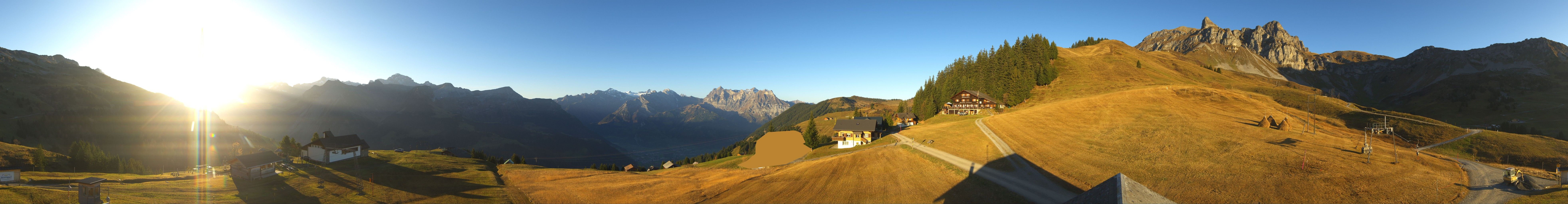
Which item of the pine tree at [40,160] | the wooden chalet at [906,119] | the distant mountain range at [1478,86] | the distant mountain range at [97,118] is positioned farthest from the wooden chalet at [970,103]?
the distant mountain range at [97,118]

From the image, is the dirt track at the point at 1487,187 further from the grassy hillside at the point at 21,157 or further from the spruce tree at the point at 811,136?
the grassy hillside at the point at 21,157

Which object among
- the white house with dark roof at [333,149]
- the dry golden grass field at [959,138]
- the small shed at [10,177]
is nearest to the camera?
the small shed at [10,177]

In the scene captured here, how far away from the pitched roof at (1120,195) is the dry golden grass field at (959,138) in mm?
22665

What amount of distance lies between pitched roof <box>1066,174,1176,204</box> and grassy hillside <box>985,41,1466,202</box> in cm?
1420

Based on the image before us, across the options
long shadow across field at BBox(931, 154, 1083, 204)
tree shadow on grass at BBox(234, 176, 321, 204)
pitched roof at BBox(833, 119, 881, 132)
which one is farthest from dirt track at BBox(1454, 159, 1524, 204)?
tree shadow on grass at BBox(234, 176, 321, 204)

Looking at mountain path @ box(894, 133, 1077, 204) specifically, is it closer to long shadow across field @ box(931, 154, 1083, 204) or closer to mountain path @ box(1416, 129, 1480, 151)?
long shadow across field @ box(931, 154, 1083, 204)

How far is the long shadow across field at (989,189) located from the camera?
28.2 metres

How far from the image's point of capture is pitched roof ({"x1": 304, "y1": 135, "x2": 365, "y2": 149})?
58.3 meters

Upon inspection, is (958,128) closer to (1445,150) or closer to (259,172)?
(1445,150)

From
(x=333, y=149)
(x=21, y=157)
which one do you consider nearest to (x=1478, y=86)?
(x=333, y=149)

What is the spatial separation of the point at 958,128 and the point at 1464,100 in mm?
132217

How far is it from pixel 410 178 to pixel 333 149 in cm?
2557

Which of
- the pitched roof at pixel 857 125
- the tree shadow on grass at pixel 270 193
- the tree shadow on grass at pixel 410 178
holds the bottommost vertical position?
the tree shadow on grass at pixel 410 178

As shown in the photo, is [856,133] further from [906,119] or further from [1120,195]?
[1120,195]
